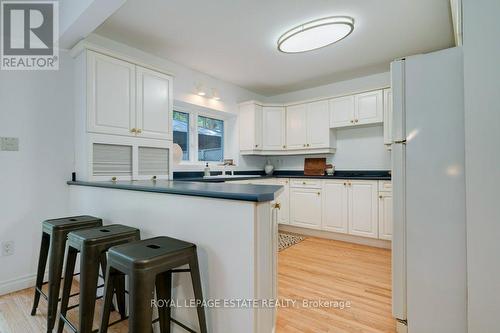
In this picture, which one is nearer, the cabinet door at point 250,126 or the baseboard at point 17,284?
the baseboard at point 17,284

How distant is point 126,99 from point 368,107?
3.11 meters

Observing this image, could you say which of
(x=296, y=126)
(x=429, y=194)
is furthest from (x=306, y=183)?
(x=429, y=194)

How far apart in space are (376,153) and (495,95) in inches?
110

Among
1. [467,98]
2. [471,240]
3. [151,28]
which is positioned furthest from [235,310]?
[151,28]

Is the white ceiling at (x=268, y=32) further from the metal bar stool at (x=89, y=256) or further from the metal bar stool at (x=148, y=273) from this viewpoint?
the metal bar stool at (x=148, y=273)

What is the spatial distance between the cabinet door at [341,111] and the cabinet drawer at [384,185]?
0.99 meters

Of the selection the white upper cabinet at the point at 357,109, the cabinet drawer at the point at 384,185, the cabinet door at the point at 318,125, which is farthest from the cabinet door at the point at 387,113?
the cabinet door at the point at 318,125

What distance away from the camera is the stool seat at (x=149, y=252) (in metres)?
1.02

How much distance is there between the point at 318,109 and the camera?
159 inches

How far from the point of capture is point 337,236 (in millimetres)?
3664

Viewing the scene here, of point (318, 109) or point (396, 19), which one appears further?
point (318, 109)

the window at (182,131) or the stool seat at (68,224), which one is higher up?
the window at (182,131)

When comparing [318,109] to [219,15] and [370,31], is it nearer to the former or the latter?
[370,31]

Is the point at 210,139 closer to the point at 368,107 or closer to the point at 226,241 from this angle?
the point at 368,107
